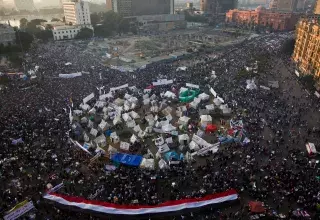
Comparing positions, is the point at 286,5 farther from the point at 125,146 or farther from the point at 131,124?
the point at 125,146

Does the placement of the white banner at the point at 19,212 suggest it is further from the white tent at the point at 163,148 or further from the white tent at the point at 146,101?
the white tent at the point at 146,101

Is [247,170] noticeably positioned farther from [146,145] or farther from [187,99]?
[187,99]

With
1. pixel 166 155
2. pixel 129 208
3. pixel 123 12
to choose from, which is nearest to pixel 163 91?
pixel 166 155

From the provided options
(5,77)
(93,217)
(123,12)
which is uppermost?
(123,12)

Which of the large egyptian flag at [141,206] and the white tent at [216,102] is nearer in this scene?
the large egyptian flag at [141,206]

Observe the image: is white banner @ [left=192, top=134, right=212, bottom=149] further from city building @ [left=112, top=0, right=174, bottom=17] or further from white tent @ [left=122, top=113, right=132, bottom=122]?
city building @ [left=112, top=0, right=174, bottom=17]

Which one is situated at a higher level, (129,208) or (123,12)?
(123,12)

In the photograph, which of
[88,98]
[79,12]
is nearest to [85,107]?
[88,98]

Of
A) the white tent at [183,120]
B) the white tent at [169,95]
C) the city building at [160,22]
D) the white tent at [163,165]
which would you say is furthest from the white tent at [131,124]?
the city building at [160,22]
